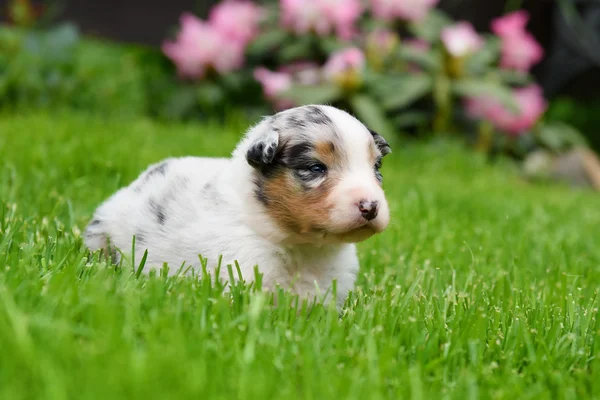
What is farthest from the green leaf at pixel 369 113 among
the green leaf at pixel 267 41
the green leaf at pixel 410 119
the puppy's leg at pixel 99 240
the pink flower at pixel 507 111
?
the puppy's leg at pixel 99 240

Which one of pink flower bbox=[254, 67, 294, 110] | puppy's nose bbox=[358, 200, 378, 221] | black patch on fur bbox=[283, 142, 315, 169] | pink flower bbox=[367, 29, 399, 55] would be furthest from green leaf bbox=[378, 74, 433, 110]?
puppy's nose bbox=[358, 200, 378, 221]

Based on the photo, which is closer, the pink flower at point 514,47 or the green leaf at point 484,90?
the green leaf at point 484,90

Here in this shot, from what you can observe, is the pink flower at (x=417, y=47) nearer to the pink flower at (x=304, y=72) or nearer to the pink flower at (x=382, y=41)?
the pink flower at (x=382, y=41)

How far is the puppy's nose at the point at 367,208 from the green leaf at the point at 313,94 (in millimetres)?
4663

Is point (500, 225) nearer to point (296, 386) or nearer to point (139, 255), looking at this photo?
point (139, 255)

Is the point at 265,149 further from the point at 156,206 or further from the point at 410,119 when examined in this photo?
the point at 410,119

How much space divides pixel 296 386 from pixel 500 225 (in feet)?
10.8

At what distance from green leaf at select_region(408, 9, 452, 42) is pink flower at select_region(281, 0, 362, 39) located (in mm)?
739

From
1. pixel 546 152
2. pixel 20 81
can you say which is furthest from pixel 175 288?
pixel 546 152

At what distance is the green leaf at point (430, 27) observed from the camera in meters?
8.25

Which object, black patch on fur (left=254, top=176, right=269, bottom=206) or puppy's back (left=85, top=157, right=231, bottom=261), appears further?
puppy's back (left=85, top=157, right=231, bottom=261)

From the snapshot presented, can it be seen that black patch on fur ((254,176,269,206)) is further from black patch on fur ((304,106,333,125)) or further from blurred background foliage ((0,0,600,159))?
blurred background foliage ((0,0,600,159))

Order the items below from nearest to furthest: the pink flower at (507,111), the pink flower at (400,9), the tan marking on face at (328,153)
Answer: the tan marking on face at (328,153), the pink flower at (507,111), the pink flower at (400,9)

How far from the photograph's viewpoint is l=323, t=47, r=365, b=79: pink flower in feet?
23.0
